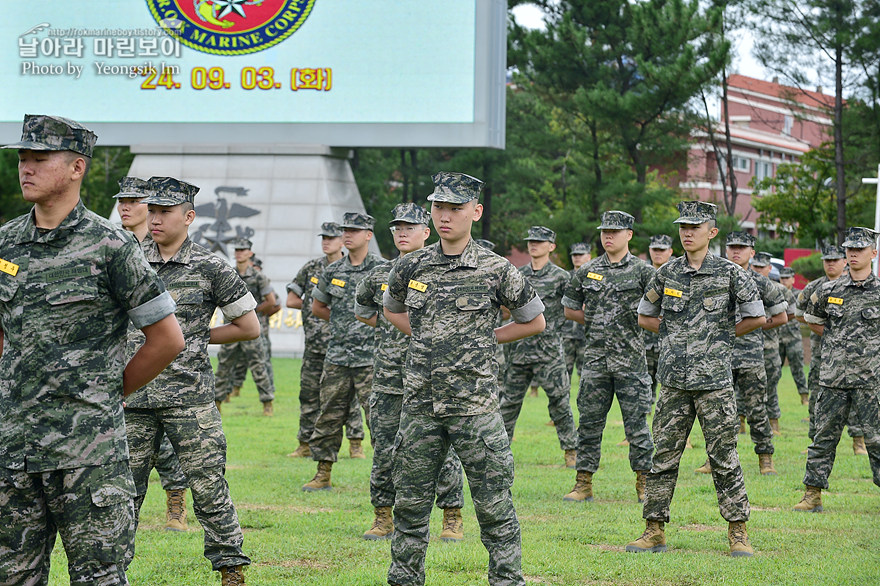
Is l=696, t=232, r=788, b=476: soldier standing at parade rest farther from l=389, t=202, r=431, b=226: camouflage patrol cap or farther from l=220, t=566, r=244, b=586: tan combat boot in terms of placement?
l=220, t=566, r=244, b=586: tan combat boot

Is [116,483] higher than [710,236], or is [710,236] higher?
[710,236]

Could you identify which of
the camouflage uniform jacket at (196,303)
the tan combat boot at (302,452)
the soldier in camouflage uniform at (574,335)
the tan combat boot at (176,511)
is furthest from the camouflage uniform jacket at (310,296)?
the soldier in camouflage uniform at (574,335)

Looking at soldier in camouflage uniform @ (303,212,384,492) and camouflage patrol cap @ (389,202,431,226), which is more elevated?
camouflage patrol cap @ (389,202,431,226)

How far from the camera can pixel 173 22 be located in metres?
28.3

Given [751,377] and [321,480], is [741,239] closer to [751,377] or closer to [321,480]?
[751,377]

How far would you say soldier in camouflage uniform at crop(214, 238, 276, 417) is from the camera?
49.1 feet

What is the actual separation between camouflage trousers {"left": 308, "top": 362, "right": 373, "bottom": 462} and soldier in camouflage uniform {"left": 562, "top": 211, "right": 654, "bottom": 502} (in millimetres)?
2020

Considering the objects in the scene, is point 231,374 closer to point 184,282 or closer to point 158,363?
point 184,282

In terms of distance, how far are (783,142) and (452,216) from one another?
238ft

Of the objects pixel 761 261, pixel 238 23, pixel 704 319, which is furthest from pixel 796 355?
pixel 238 23

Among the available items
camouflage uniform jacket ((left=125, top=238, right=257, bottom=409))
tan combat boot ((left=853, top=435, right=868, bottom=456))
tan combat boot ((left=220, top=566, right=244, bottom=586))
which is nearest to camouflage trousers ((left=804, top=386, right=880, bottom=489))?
tan combat boot ((left=853, top=435, right=868, bottom=456))

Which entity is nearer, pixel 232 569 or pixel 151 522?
pixel 232 569

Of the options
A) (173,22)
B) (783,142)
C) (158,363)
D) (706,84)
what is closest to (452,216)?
(158,363)

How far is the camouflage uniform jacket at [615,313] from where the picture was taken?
33.1ft
